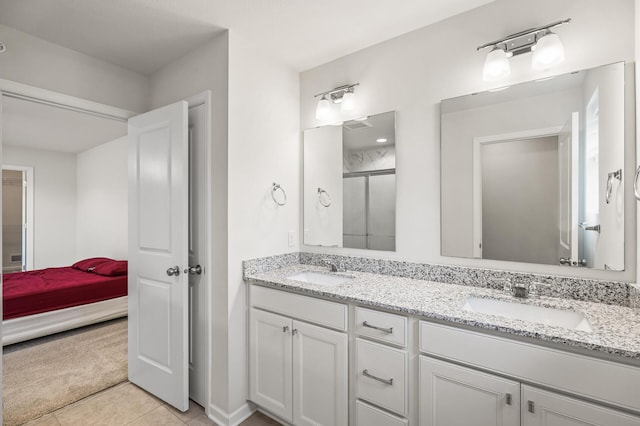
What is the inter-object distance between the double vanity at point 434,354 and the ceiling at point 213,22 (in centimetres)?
152

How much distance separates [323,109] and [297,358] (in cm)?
170

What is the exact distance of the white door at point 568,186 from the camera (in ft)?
4.85

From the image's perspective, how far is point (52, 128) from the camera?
4.13 meters

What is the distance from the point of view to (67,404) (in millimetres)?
2094

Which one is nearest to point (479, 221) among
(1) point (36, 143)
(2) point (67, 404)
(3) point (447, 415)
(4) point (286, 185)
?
(3) point (447, 415)

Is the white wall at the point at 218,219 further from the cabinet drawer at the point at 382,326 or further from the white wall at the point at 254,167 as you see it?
the cabinet drawer at the point at 382,326

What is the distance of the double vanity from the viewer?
3.38 feet

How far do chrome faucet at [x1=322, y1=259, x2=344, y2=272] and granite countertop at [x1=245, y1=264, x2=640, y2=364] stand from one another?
71mm

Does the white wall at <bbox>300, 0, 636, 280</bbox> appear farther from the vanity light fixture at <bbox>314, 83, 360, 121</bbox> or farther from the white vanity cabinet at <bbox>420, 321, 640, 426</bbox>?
the white vanity cabinet at <bbox>420, 321, 640, 426</bbox>

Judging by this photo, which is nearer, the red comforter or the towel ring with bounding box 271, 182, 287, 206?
the towel ring with bounding box 271, 182, 287, 206

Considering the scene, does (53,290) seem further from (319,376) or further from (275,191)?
(319,376)

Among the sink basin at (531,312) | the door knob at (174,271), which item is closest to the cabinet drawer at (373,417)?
the sink basin at (531,312)

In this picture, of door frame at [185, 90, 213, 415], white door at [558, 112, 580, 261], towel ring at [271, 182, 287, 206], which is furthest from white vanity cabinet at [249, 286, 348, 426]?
white door at [558, 112, 580, 261]

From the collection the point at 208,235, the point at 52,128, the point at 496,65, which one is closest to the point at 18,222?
the point at 52,128
